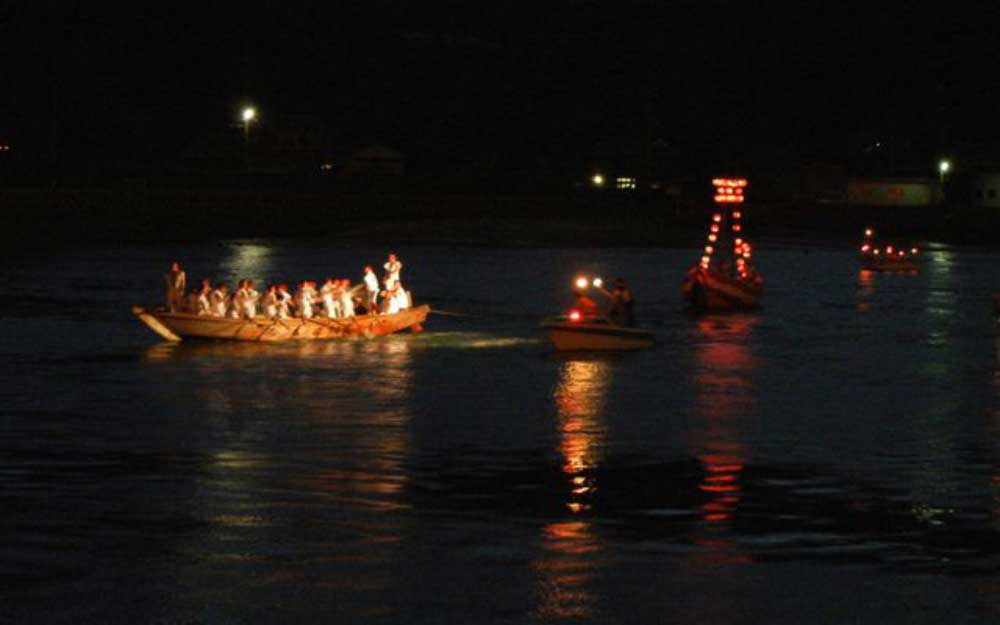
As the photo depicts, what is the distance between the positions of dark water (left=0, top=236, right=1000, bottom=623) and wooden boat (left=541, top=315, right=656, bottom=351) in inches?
30.5

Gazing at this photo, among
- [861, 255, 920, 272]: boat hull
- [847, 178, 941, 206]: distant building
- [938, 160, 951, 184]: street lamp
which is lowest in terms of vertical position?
[861, 255, 920, 272]: boat hull

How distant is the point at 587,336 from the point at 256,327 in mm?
8504

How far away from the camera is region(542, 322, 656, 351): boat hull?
46625 millimetres

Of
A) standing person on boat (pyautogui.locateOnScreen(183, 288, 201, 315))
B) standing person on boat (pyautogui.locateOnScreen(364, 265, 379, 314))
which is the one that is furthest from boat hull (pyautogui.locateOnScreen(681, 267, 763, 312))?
standing person on boat (pyautogui.locateOnScreen(183, 288, 201, 315))

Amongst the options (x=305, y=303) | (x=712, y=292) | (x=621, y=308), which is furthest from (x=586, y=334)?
(x=712, y=292)

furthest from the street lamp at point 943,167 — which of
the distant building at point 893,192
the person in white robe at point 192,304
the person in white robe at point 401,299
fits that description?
the person in white robe at point 192,304

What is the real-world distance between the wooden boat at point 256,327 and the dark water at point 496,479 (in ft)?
1.80

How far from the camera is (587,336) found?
1843 inches

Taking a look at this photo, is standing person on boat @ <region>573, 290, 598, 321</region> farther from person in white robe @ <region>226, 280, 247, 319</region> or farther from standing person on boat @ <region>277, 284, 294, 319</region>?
person in white robe @ <region>226, 280, 247, 319</region>

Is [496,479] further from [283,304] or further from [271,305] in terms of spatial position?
[283,304]

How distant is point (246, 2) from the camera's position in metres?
145

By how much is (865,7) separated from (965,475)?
5293 inches

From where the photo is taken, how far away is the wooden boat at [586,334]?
1836 inches

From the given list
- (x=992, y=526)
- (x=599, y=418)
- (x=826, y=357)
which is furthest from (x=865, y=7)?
(x=992, y=526)
